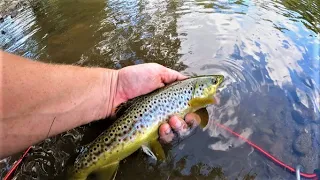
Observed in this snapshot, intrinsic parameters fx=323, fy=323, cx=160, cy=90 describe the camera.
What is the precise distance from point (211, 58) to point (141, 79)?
1464mm

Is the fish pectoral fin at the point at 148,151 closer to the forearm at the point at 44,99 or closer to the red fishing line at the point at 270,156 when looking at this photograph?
the forearm at the point at 44,99

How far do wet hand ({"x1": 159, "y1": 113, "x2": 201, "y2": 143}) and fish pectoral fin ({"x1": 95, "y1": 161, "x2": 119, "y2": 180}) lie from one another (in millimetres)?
482

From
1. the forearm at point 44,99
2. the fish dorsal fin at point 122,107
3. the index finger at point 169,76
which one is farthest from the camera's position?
the index finger at point 169,76

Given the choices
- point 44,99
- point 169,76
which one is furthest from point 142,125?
point 44,99

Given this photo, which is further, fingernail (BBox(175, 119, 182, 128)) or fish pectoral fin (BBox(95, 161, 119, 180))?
fingernail (BBox(175, 119, 182, 128))

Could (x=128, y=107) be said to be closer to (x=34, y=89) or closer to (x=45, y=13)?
(x=34, y=89)

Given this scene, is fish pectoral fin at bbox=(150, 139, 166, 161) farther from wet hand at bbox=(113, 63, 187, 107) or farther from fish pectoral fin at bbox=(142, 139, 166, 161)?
wet hand at bbox=(113, 63, 187, 107)

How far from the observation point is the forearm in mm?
2260

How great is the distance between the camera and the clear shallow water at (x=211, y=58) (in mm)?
2809

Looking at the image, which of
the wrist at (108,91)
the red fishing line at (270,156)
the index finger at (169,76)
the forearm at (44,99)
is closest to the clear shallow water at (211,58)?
the red fishing line at (270,156)

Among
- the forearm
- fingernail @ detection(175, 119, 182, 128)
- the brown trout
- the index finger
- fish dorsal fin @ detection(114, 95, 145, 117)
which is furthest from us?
the index finger

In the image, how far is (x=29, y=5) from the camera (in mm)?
7789

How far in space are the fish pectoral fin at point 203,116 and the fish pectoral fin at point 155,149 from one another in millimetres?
547

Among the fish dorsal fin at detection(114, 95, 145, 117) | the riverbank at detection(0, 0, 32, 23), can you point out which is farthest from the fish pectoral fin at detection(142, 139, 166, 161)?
the riverbank at detection(0, 0, 32, 23)
